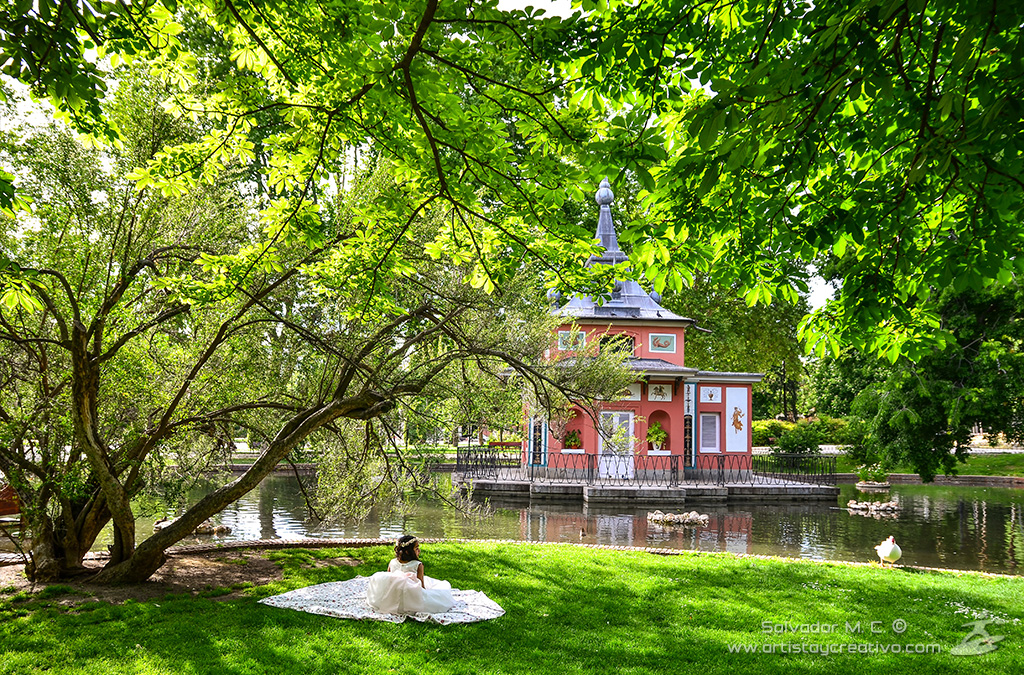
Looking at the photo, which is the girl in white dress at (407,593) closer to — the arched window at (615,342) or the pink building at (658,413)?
the arched window at (615,342)

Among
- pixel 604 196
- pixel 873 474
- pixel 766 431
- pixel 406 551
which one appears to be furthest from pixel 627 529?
pixel 766 431

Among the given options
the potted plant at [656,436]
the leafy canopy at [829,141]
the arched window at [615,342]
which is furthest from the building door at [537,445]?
the leafy canopy at [829,141]

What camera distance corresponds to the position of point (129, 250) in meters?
7.26

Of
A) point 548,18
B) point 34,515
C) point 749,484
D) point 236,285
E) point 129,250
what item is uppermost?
point 548,18

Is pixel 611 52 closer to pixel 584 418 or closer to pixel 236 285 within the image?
pixel 236 285

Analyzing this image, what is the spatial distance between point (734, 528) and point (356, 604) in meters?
12.1

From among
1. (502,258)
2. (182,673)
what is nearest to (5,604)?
(182,673)

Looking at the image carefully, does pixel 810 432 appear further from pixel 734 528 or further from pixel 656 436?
pixel 734 528

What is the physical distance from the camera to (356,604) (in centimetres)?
706

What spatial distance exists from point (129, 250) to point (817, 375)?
4543cm

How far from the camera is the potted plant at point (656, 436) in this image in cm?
2414

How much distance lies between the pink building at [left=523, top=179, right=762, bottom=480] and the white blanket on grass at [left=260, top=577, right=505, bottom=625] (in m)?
15.6

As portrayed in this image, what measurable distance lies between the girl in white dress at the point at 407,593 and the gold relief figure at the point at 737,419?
2080 cm

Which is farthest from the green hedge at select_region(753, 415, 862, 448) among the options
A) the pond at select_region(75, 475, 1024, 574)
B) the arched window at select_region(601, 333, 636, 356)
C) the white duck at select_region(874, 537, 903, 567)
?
the white duck at select_region(874, 537, 903, 567)
